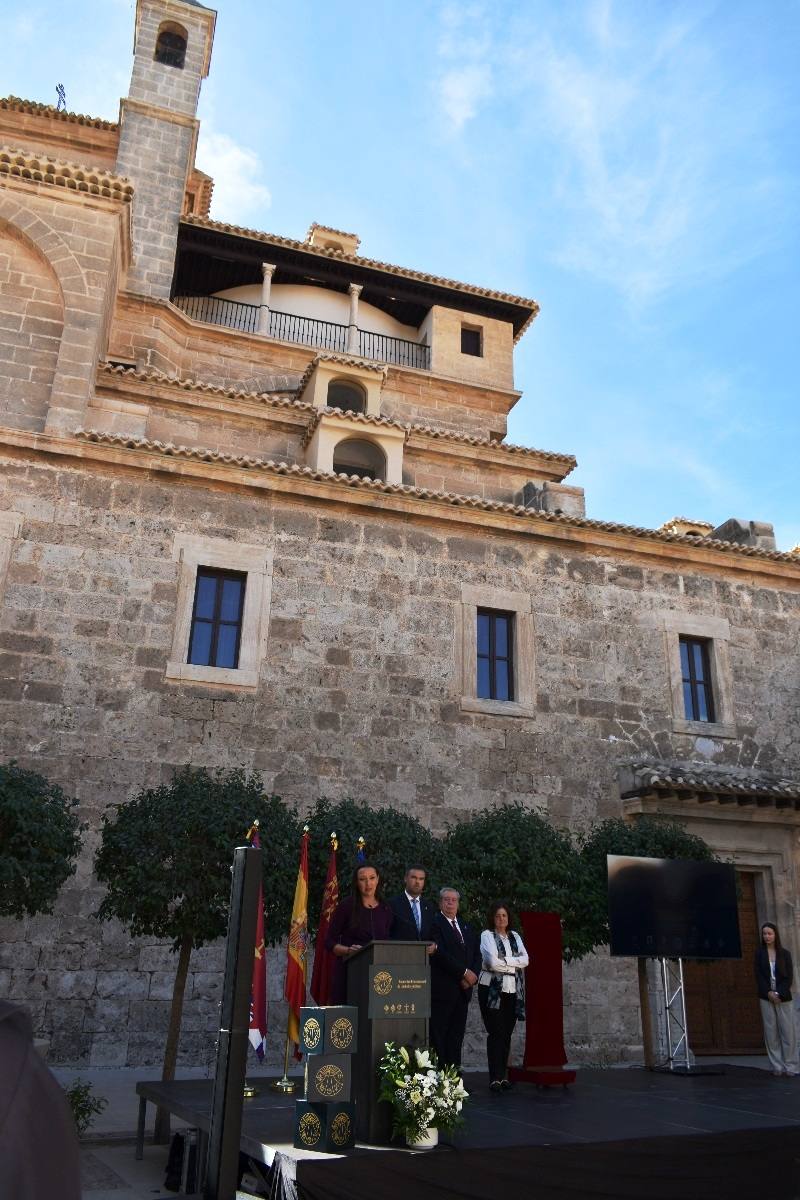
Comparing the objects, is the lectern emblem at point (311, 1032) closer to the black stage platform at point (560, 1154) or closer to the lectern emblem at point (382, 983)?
the lectern emblem at point (382, 983)

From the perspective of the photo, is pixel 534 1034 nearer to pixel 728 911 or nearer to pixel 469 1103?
pixel 469 1103

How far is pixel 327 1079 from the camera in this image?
4.98m

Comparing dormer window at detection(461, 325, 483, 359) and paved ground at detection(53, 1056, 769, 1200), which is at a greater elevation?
dormer window at detection(461, 325, 483, 359)

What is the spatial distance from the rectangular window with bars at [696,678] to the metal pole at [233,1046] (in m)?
10.0

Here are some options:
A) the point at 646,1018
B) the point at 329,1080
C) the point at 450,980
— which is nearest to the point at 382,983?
the point at 329,1080

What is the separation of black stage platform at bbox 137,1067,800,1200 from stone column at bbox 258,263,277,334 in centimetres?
1537

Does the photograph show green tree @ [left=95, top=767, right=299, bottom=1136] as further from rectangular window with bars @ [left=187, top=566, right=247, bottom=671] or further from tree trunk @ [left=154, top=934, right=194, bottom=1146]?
rectangular window with bars @ [left=187, top=566, right=247, bottom=671]

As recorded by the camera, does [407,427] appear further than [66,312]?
Yes

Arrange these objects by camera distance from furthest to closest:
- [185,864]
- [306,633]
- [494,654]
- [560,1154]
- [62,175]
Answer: [62,175], [494,654], [306,633], [185,864], [560,1154]

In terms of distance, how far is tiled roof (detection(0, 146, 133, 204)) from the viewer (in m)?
13.2

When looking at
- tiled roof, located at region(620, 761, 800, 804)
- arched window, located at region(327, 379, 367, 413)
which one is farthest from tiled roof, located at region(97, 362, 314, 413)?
tiled roof, located at region(620, 761, 800, 804)

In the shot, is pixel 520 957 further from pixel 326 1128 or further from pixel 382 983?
pixel 326 1128

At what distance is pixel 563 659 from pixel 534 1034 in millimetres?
5638

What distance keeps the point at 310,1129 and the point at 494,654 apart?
8.31 meters
